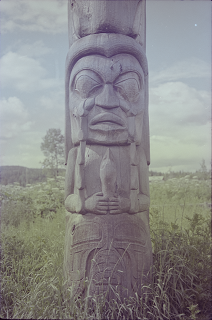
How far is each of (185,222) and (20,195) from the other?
14.6 feet

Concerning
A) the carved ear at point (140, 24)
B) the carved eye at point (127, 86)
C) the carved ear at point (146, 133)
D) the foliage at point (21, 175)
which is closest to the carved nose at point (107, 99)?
the carved eye at point (127, 86)

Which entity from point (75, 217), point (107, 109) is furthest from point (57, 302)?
point (107, 109)

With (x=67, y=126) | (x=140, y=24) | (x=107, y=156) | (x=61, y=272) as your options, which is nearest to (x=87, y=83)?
(x=67, y=126)

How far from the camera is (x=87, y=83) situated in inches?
107

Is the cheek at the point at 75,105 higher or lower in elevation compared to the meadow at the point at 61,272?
higher

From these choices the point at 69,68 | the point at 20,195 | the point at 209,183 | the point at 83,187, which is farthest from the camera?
the point at 209,183

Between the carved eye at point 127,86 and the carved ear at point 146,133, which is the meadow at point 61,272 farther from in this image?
the carved eye at point 127,86

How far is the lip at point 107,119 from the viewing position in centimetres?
261

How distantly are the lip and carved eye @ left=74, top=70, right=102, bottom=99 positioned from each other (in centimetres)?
32

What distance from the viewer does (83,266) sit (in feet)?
8.30

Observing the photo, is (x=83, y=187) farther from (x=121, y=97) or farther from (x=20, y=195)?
(x=20, y=195)

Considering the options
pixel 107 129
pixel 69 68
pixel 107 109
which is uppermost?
pixel 69 68

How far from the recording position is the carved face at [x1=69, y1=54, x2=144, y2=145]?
2639 millimetres

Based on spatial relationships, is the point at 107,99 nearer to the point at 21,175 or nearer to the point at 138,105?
the point at 138,105
